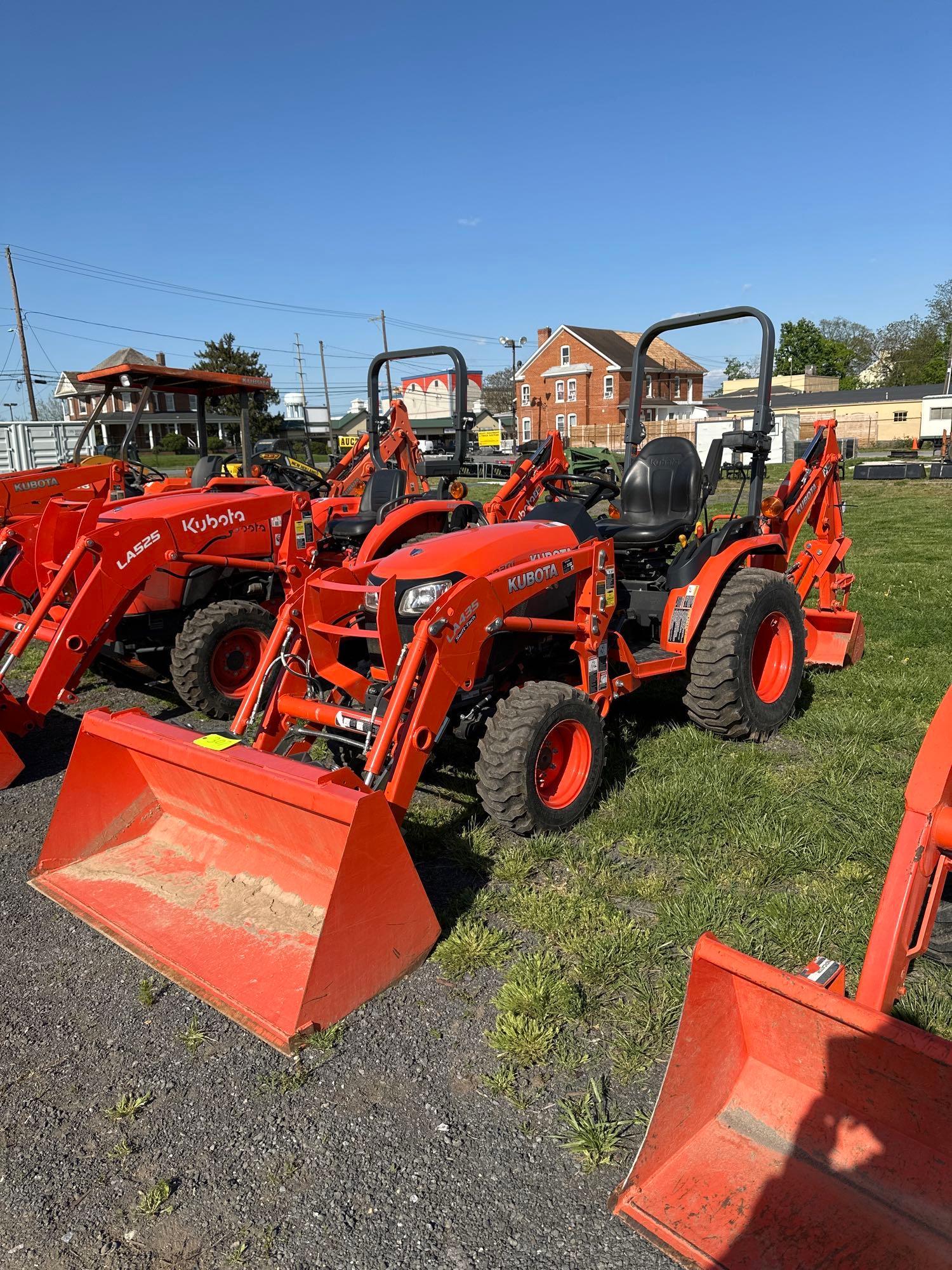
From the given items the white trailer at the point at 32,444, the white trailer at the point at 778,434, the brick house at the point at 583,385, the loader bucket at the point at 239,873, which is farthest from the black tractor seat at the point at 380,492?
the brick house at the point at 583,385

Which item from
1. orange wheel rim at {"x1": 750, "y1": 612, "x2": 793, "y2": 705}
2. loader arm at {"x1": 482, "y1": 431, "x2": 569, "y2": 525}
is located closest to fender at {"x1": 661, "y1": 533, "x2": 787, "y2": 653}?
orange wheel rim at {"x1": 750, "y1": 612, "x2": 793, "y2": 705}

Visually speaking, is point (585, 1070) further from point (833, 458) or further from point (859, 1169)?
point (833, 458)

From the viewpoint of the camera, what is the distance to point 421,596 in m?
4.14

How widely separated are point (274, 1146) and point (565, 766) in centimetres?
218

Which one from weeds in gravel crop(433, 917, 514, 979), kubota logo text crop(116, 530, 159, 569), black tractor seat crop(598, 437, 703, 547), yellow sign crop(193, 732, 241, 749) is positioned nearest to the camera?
weeds in gravel crop(433, 917, 514, 979)

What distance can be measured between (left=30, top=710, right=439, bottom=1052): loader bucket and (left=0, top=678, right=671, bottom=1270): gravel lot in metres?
0.14

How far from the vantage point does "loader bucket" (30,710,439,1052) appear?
9.62 feet

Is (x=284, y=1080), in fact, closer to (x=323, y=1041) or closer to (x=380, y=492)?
(x=323, y=1041)

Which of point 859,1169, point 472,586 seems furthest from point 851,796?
point 859,1169

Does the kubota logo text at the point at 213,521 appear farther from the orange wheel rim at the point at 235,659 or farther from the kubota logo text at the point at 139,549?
the orange wheel rim at the point at 235,659

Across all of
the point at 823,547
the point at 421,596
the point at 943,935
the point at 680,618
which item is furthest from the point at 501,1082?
the point at 823,547

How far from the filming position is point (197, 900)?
3506 mm

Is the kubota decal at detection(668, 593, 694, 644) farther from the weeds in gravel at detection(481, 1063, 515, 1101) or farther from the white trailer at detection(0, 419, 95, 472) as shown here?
the white trailer at detection(0, 419, 95, 472)

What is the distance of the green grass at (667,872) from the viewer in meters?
2.94
